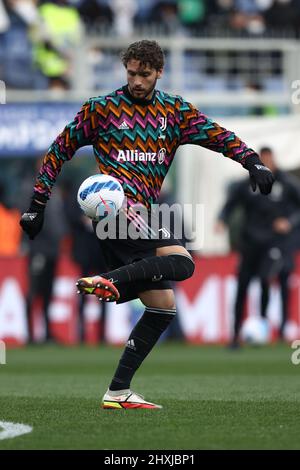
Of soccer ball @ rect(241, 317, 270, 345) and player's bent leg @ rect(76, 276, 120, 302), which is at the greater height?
player's bent leg @ rect(76, 276, 120, 302)

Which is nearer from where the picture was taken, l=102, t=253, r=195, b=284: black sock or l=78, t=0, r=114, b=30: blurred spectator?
l=102, t=253, r=195, b=284: black sock

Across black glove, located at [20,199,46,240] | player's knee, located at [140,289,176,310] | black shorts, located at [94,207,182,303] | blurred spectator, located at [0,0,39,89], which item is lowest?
player's knee, located at [140,289,176,310]

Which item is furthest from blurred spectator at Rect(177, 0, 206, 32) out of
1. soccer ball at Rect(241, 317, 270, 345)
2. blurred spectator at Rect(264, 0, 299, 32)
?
soccer ball at Rect(241, 317, 270, 345)

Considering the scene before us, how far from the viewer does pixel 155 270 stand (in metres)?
7.81

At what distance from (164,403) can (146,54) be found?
2405mm

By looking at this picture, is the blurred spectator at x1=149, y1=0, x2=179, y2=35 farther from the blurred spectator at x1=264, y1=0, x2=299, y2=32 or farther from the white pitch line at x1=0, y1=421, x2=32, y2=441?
the white pitch line at x1=0, y1=421, x2=32, y2=441

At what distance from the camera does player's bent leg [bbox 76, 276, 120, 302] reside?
286 inches

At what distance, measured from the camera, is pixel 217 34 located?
20.6 m

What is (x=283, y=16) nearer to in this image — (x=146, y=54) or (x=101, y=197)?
(x=146, y=54)

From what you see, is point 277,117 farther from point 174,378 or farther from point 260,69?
point 174,378

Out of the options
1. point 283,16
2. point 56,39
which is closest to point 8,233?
point 56,39

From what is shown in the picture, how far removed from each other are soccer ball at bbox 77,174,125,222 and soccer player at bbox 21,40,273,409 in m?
0.21
